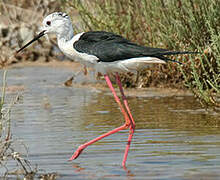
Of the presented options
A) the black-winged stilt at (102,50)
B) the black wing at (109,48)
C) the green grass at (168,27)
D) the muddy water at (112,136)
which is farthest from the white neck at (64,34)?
the green grass at (168,27)

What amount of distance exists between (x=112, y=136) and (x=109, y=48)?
1136 mm

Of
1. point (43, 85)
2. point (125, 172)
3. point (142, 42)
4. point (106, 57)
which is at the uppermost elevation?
point (106, 57)

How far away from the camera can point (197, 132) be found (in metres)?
6.50

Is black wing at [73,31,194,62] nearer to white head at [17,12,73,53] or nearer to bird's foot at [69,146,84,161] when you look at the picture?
white head at [17,12,73,53]

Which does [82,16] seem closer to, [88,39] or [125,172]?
[88,39]

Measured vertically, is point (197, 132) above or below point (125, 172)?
below

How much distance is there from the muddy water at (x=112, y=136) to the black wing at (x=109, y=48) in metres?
0.79

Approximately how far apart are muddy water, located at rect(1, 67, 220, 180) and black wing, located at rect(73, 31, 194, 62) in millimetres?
785

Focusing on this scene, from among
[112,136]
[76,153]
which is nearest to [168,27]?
[112,136]

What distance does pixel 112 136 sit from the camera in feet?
21.7

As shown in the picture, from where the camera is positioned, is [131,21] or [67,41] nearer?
[67,41]

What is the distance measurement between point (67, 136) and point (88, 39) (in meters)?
1.18

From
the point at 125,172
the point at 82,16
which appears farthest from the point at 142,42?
the point at 125,172

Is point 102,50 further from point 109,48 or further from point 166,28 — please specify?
point 166,28
